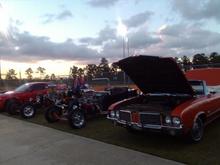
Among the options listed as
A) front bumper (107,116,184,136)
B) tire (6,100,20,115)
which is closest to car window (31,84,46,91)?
tire (6,100,20,115)

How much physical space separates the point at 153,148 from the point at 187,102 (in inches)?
53.4

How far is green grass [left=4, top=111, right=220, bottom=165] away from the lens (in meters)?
6.23

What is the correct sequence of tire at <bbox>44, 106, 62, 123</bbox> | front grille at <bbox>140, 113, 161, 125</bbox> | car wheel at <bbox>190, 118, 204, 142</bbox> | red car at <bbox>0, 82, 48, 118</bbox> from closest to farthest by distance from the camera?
1. front grille at <bbox>140, 113, 161, 125</bbox>
2. car wheel at <bbox>190, 118, 204, 142</bbox>
3. tire at <bbox>44, 106, 62, 123</bbox>
4. red car at <bbox>0, 82, 48, 118</bbox>

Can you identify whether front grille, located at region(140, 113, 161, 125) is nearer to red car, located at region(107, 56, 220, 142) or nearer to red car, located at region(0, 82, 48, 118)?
red car, located at region(107, 56, 220, 142)

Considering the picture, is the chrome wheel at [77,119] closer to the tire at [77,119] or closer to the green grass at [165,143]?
the tire at [77,119]

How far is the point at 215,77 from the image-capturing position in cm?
1234

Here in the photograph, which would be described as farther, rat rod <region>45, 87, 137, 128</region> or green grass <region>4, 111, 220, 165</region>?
rat rod <region>45, 87, 137, 128</region>

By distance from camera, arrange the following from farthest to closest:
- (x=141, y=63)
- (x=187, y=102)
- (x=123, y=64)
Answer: (x=123, y=64), (x=141, y=63), (x=187, y=102)

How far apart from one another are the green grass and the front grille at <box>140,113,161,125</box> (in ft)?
1.95

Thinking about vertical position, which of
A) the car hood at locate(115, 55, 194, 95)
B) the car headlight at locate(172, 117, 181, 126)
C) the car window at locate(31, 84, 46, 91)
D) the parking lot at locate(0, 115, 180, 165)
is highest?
the car hood at locate(115, 55, 194, 95)

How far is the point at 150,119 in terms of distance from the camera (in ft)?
23.1

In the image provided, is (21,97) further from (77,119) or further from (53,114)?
(77,119)

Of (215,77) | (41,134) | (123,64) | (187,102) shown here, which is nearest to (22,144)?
(41,134)

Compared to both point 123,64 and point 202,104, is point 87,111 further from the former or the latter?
point 202,104
